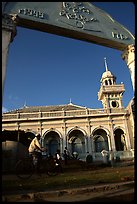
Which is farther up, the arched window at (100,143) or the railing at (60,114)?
the railing at (60,114)

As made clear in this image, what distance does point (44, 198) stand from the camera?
352 centimetres

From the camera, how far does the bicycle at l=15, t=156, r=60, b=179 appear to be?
292 inches

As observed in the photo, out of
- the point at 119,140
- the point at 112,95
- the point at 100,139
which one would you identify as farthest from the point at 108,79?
the point at 100,139

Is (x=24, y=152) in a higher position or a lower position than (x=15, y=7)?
lower

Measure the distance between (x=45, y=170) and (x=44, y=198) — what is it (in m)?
5.15

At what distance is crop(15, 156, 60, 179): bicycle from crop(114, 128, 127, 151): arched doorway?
30738 mm

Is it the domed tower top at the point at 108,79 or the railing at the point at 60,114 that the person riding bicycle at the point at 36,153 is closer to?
the railing at the point at 60,114

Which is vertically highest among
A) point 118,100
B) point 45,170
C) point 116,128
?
point 118,100

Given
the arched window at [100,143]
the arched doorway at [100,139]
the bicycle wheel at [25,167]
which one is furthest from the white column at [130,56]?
the arched doorway at [100,139]

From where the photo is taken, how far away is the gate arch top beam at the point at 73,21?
21.6ft

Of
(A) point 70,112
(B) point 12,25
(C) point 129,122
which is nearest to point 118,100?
(C) point 129,122

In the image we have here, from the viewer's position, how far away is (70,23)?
6.99 meters

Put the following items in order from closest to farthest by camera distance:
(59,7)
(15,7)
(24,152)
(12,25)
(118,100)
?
(12,25), (15,7), (59,7), (24,152), (118,100)

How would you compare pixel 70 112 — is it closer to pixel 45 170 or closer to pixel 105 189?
pixel 45 170
